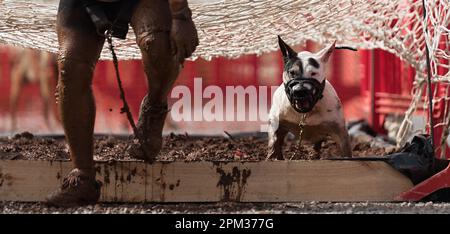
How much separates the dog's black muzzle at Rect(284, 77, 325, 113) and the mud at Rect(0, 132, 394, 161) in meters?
0.93

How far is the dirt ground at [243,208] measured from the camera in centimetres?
452

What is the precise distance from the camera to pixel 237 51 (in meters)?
7.17

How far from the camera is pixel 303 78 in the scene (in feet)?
18.5

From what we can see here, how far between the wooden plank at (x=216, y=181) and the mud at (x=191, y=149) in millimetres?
1650

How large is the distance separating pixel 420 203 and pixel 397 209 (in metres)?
0.24

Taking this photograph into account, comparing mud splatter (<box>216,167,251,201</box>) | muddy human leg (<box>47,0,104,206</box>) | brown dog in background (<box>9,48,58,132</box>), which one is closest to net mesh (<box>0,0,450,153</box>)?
mud splatter (<box>216,167,251,201</box>)

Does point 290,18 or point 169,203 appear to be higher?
point 290,18

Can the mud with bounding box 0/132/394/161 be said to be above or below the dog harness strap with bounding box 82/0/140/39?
below

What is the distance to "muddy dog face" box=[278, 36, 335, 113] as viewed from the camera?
18.4 ft

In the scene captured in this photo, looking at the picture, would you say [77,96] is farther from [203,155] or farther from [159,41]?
[203,155]

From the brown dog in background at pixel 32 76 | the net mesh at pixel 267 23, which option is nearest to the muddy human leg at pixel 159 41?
the net mesh at pixel 267 23

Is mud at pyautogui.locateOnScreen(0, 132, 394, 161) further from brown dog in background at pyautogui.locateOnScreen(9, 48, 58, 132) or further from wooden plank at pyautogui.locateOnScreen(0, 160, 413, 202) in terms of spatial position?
brown dog in background at pyautogui.locateOnScreen(9, 48, 58, 132)
